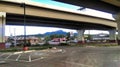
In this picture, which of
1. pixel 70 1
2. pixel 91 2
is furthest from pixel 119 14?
pixel 70 1

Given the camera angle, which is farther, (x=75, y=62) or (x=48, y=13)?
(x=48, y=13)

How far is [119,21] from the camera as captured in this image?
5250 cm

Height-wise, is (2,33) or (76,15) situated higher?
(76,15)

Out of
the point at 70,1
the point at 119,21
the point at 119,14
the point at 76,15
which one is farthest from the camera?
the point at 76,15

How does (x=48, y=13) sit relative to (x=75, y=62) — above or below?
above

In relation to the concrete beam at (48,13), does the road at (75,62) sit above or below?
below

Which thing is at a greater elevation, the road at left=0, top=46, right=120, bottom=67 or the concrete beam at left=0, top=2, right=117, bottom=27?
the concrete beam at left=0, top=2, right=117, bottom=27

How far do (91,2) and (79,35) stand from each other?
58335mm

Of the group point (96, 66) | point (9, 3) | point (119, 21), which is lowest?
point (96, 66)

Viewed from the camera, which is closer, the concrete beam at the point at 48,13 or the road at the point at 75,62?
the road at the point at 75,62

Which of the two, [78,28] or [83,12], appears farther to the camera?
[78,28]

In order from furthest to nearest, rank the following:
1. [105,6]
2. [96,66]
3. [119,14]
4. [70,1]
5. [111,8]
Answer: [119,14] < [111,8] < [105,6] < [70,1] < [96,66]

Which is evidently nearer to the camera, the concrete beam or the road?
the road

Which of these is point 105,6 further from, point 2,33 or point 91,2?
point 2,33
